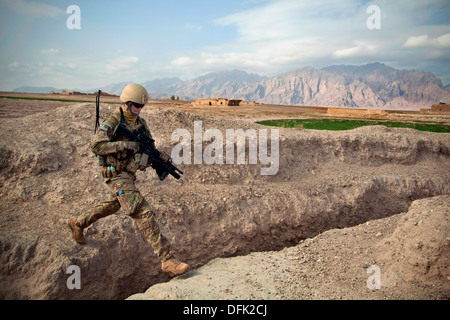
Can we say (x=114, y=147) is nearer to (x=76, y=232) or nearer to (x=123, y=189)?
(x=123, y=189)

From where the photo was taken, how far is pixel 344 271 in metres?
4.74

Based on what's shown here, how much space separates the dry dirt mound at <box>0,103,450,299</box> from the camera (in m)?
5.06

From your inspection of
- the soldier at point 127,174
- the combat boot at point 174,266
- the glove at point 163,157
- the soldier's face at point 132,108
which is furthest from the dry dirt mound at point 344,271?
the soldier's face at point 132,108

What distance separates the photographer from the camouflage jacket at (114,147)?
4.26 m

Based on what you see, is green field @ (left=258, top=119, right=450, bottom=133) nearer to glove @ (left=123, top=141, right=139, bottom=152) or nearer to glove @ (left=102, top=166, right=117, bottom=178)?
glove @ (left=123, top=141, right=139, bottom=152)

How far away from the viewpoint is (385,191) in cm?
951

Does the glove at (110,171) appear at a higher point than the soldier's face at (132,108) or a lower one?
lower

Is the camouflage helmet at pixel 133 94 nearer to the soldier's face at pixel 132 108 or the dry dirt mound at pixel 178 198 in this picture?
the soldier's face at pixel 132 108

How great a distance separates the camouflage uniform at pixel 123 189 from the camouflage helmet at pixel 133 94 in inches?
9.7

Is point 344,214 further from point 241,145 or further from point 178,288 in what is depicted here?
point 178,288

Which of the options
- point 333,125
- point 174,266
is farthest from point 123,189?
point 333,125

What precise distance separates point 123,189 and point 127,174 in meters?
0.29

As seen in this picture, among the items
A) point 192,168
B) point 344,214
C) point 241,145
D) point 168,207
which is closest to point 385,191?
point 344,214
